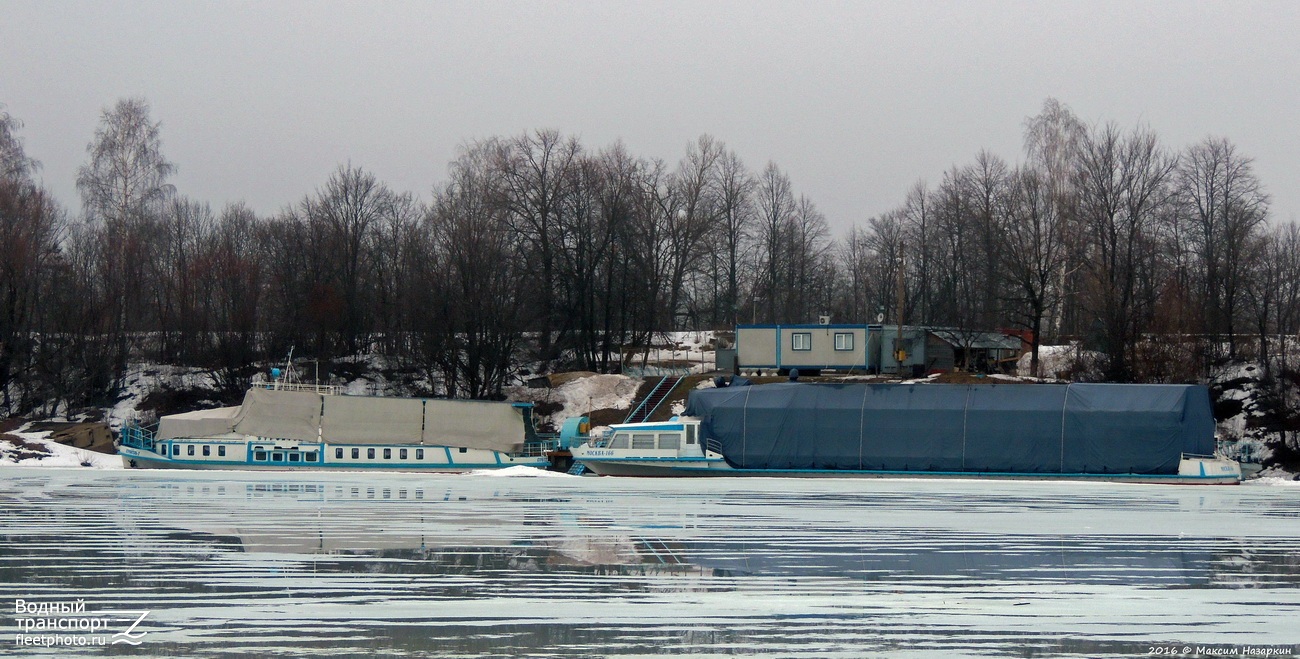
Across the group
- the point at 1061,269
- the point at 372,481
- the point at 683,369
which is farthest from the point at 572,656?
the point at 1061,269

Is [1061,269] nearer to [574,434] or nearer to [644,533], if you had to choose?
[574,434]

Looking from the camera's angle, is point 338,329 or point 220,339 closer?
point 220,339

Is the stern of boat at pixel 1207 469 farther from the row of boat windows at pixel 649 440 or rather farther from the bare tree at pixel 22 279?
the bare tree at pixel 22 279

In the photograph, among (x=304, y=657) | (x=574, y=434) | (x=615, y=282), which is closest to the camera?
(x=304, y=657)

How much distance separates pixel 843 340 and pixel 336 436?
27.2 m

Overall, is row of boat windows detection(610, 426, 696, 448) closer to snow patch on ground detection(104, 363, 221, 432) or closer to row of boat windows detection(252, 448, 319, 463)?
row of boat windows detection(252, 448, 319, 463)

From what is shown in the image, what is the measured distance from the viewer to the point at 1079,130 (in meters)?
72.1

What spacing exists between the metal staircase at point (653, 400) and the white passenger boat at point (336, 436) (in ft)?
26.3

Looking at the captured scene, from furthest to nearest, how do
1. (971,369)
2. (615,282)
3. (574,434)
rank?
1. (615,282)
2. (971,369)
3. (574,434)

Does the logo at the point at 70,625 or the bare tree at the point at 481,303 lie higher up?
the bare tree at the point at 481,303

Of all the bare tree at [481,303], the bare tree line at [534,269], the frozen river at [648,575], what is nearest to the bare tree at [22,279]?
the bare tree line at [534,269]

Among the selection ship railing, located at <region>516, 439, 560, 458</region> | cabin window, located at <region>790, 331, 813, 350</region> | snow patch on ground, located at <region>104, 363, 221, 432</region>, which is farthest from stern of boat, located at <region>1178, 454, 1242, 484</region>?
snow patch on ground, located at <region>104, 363, 221, 432</region>

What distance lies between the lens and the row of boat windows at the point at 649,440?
131 feet

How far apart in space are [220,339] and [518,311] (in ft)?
54.2
